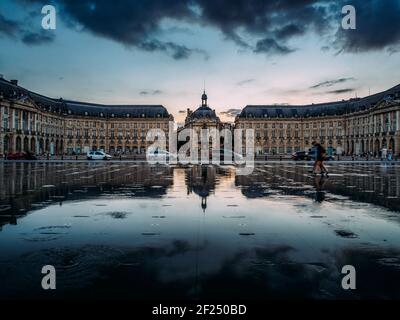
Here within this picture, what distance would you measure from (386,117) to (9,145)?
289 feet

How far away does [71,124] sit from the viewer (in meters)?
124

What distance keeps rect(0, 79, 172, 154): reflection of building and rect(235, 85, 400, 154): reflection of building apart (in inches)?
1388

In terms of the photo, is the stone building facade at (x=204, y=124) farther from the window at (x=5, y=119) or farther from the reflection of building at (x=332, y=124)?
the window at (x=5, y=119)

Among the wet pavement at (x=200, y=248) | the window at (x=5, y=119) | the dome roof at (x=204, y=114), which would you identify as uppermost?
the dome roof at (x=204, y=114)

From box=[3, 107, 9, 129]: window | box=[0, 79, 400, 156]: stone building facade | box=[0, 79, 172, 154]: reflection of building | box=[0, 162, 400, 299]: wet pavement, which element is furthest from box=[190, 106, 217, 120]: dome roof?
box=[0, 162, 400, 299]: wet pavement

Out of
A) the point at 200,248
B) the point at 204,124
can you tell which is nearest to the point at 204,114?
the point at 204,124

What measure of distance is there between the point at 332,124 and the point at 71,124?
85.8 m

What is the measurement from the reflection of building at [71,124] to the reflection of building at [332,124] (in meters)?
35.3

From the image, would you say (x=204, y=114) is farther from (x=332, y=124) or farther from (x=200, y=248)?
(x=200, y=248)

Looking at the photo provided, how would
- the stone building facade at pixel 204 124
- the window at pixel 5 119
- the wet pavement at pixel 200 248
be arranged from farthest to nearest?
the stone building facade at pixel 204 124 → the window at pixel 5 119 → the wet pavement at pixel 200 248

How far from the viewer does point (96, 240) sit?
6141mm

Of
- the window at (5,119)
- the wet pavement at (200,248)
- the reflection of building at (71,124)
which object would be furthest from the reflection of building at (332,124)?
the wet pavement at (200,248)

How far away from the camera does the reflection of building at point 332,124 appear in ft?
301
